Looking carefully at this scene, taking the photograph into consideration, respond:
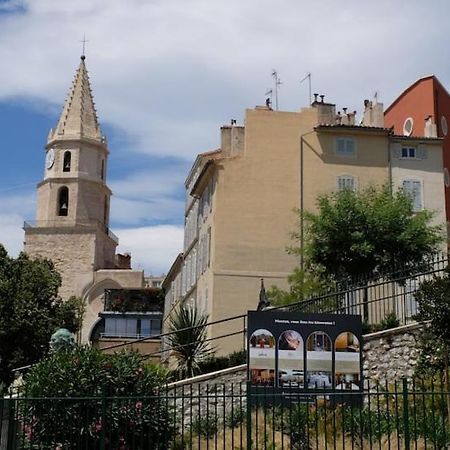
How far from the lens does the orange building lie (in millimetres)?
37344

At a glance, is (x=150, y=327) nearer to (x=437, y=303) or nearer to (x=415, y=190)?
(x=415, y=190)

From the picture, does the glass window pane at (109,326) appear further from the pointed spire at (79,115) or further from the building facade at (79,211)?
the pointed spire at (79,115)

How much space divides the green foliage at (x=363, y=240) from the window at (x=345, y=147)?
952 centimetres

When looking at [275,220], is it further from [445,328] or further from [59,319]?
[445,328]

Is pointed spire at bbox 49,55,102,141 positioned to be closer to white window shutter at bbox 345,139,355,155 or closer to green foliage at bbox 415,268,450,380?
white window shutter at bbox 345,139,355,155

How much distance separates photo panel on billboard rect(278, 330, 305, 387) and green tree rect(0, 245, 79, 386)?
1645cm

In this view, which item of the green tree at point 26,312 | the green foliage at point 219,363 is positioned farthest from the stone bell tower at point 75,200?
the green foliage at point 219,363

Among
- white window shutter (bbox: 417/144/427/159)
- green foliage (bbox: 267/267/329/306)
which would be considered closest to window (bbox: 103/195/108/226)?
white window shutter (bbox: 417/144/427/159)

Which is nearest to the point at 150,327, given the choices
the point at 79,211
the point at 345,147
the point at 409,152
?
the point at 79,211

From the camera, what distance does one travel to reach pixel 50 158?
A: 215 ft

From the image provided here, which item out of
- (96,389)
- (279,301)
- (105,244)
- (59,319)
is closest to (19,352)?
(59,319)

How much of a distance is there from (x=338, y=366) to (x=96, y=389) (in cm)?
557

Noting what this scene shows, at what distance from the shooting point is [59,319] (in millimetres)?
31906

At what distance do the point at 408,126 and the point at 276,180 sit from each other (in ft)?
32.6
